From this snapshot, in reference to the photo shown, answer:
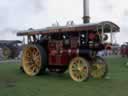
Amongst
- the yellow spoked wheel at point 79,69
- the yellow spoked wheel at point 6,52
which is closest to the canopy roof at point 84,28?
the yellow spoked wheel at point 79,69

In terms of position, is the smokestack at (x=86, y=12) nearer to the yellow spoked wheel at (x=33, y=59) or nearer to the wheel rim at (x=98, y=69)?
the yellow spoked wheel at (x=33, y=59)

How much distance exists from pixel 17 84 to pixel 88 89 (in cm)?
218

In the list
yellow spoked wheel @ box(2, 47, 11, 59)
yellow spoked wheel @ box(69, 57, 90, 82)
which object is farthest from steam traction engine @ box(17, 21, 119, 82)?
yellow spoked wheel @ box(2, 47, 11, 59)

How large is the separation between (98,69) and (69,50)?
1.16m

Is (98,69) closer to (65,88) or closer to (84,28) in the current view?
(84,28)

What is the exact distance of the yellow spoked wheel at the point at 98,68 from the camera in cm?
1231

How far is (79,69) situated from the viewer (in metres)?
11.6

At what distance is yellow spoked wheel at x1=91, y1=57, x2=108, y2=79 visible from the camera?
40.4 feet

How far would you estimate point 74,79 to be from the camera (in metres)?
11.6

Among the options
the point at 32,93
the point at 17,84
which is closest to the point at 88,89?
the point at 32,93

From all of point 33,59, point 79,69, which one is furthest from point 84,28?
point 33,59

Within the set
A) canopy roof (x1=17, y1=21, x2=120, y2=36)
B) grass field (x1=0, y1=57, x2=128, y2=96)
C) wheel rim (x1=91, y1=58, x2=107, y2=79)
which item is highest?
canopy roof (x1=17, y1=21, x2=120, y2=36)

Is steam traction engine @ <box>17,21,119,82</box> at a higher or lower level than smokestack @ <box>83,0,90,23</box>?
lower

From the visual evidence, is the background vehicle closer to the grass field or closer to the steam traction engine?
the steam traction engine
